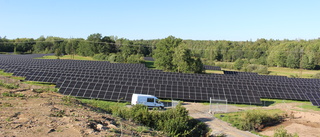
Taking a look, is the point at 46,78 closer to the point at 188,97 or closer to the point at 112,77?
Answer: the point at 112,77

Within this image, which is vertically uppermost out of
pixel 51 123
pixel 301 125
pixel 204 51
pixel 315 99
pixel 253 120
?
pixel 204 51

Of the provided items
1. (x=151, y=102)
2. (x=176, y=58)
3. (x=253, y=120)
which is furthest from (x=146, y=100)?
(x=176, y=58)

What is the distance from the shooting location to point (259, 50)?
120938mm

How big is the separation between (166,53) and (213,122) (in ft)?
157

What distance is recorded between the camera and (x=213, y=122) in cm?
2091

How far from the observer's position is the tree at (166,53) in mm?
66188

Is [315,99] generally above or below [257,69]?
below

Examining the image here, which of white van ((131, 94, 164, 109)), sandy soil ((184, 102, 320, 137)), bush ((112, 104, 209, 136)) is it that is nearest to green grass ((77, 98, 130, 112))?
white van ((131, 94, 164, 109))

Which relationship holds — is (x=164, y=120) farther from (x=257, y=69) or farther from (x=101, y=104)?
(x=257, y=69)

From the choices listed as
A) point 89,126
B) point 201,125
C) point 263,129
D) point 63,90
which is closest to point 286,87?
point 263,129

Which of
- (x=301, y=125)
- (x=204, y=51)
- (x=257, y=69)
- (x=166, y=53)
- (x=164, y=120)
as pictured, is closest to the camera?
(x=164, y=120)

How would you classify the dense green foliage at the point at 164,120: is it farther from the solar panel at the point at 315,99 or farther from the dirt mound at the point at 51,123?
the solar panel at the point at 315,99

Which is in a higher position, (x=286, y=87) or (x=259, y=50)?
(x=259, y=50)

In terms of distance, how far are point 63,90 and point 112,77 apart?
31.0ft
